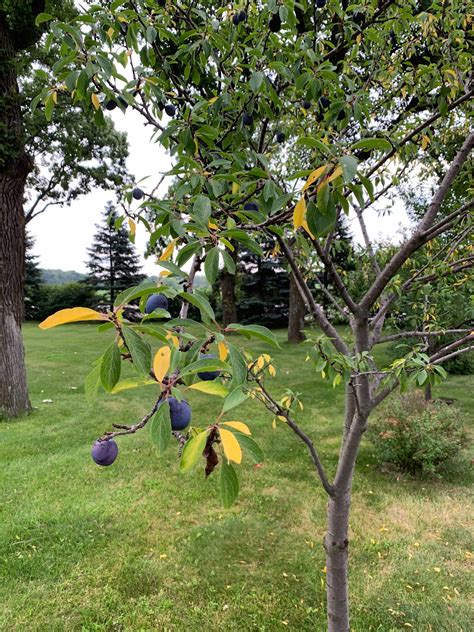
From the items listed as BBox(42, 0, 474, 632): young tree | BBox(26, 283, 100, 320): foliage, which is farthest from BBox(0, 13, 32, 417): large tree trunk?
BBox(26, 283, 100, 320): foliage

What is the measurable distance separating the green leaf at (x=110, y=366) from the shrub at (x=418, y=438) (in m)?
4.70

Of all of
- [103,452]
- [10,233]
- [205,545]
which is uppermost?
[10,233]

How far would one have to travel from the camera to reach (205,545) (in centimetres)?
347

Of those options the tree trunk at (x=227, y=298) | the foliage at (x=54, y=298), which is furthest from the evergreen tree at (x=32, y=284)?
the tree trunk at (x=227, y=298)

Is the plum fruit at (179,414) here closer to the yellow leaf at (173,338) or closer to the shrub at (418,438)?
the yellow leaf at (173,338)

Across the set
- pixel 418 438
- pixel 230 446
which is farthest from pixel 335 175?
pixel 418 438

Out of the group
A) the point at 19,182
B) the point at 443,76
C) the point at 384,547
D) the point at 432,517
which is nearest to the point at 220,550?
the point at 384,547

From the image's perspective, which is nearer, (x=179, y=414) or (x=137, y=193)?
(x=179, y=414)

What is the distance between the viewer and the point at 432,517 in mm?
3945

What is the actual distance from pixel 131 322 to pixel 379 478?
15.8 feet

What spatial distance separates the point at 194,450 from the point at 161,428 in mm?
80

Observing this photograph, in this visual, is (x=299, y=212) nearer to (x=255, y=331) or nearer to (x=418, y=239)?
(x=255, y=331)

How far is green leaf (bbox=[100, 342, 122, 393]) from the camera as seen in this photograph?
2.35 ft

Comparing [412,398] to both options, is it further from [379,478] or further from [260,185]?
[260,185]
